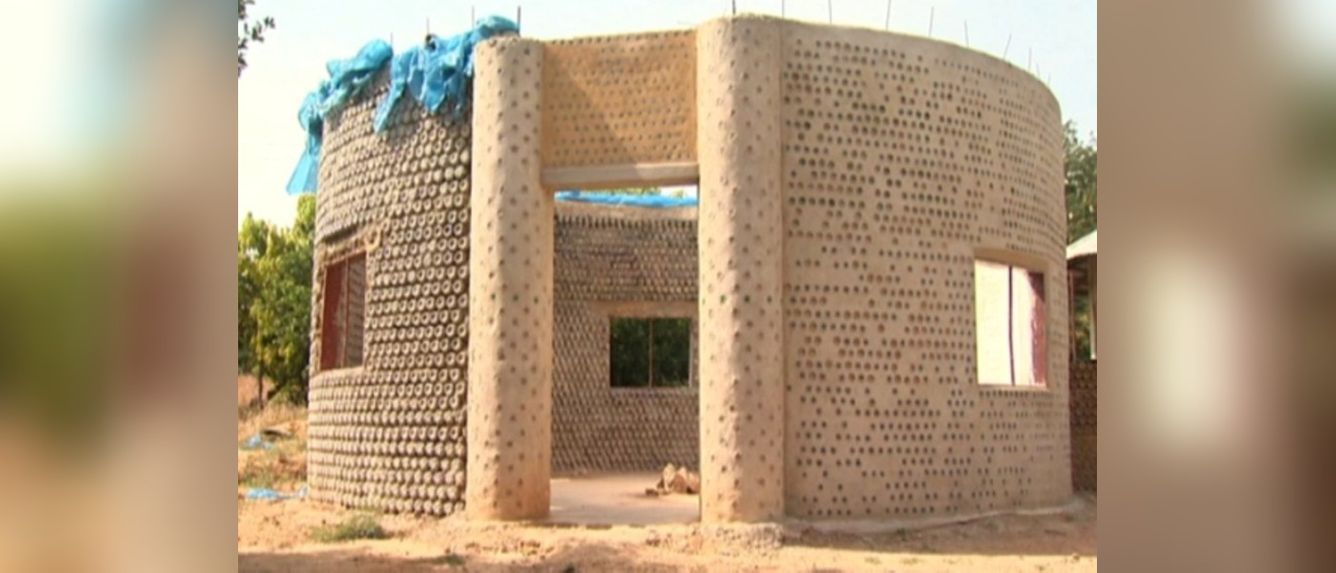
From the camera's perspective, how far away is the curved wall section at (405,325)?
32.1 feet

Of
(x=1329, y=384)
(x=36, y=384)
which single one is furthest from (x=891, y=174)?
(x=36, y=384)

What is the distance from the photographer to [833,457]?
9.05 metres

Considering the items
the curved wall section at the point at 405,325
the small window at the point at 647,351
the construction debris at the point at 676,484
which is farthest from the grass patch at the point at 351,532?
the small window at the point at 647,351

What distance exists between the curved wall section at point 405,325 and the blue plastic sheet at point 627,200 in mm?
5802

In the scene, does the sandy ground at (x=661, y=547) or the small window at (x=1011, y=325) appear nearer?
the sandy ground at (x=661, y=547)

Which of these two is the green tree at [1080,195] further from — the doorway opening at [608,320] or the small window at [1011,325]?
the doorway opening at [608,320]

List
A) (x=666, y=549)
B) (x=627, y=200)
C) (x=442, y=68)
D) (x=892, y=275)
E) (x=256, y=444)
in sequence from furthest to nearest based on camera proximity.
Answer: (x=256, y=444), (x=627, y=200), (x=442, y=68), (x=892, y=275), (x=666, y=549)

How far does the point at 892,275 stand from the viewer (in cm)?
944

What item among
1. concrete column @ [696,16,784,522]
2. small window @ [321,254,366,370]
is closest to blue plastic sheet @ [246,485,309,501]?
small window @ [321,254,366,370]

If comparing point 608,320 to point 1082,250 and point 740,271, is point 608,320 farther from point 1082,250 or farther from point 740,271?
point 740,271

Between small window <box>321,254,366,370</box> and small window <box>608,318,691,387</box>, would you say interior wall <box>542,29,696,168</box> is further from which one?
small window <box>608,318,691,387</box>

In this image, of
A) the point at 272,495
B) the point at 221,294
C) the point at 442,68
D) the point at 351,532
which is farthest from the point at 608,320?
the point at 221,294

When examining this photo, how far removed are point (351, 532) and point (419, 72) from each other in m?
4.32

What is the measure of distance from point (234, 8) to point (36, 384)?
1.03 metres
